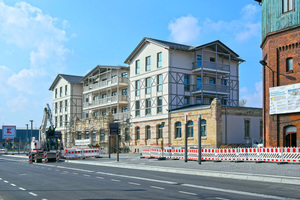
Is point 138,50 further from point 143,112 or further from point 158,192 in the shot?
point 158,192

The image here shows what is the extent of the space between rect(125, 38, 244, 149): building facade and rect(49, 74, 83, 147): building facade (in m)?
21.4

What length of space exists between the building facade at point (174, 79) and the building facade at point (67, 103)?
21.4 m

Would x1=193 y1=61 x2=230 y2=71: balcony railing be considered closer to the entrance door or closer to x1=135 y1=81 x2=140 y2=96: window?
x1=135 y1=81 x2=140 y2=96: window

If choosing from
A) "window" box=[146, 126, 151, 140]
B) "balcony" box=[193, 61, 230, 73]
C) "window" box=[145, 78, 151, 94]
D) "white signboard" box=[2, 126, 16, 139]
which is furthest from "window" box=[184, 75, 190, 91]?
"white signboard" box=[2, 126, 16, 139]

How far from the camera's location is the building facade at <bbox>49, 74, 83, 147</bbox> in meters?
70.8

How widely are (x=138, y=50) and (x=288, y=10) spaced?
25211mm

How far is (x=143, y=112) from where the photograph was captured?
50094 millimetres

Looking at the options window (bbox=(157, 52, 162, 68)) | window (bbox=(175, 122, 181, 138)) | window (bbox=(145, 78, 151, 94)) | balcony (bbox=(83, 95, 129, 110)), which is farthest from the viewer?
balcony (bbox=(83, 95, 129, 110))

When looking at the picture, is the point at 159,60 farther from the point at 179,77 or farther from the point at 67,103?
the point at 67,103

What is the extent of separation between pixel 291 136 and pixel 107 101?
112ft

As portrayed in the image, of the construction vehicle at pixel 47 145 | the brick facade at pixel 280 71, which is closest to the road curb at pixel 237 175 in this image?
the brick facade at pixel 280 71

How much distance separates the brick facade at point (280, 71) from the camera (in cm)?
2891

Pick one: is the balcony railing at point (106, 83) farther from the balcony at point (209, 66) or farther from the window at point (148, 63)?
the balcony at point (209, 66)

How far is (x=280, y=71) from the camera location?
30094 mm
